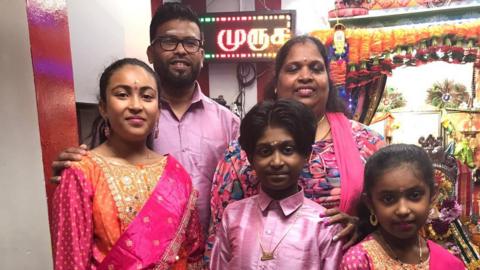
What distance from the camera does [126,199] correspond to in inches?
51.0

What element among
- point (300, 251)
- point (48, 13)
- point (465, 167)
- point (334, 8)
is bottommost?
point (465, 167)

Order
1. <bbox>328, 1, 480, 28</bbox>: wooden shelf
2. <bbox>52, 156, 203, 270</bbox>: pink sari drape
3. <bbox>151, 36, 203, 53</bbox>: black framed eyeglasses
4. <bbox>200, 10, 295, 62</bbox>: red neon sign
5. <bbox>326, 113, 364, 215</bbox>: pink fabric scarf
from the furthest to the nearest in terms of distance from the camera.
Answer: <bbox>200, 10, 295, 62</bbox>: red neon sign < <bbox>328, 1, 480, 28</bbox>: wooden shelf < <bbox>151, 36, 203, 53</bbox>: black framed eyeglasses < <bbox>326, 113, 364, 215</bbox>: pink fabric scarf < <bbox>52, 156, 203, 270</bbox>: pink sari drape

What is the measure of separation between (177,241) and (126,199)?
236mm

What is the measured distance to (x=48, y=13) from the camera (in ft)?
5.61

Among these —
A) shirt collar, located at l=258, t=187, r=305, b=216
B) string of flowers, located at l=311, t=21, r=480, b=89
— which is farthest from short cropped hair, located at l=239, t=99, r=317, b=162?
string of flowers, located at l=311, t=21, r=480, b=89

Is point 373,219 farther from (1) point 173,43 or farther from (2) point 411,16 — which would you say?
(2) point 411,16

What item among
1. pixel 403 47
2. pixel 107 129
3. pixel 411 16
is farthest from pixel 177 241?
pixel 411 16

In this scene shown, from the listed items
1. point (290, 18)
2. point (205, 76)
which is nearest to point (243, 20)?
point (290, 18)

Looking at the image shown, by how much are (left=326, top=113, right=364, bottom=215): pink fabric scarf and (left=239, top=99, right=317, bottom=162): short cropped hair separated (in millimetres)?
191

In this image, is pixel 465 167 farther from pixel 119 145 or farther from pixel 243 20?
pixel 119 145

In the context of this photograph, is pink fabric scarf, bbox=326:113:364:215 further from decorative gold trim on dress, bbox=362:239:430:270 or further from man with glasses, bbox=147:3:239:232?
man with glasses, bbox=147:3:239:232

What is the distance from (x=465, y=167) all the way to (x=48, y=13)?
359cm

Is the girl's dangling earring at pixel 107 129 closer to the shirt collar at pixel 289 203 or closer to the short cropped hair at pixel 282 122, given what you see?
the short cropped hair at pixel 282 122

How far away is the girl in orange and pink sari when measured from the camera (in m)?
1.20
